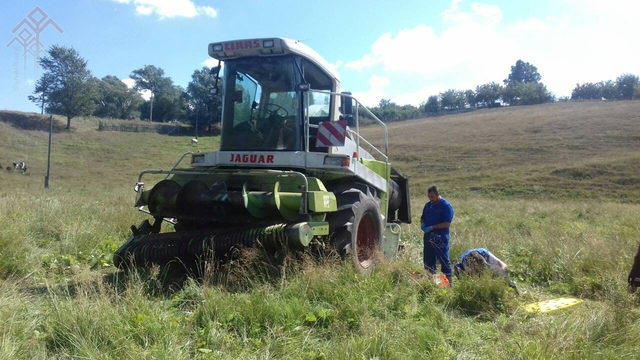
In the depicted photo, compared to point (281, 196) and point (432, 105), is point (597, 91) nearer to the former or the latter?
point (432, 105)

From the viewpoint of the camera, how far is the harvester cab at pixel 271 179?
573 cm

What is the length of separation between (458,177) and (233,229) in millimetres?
31283

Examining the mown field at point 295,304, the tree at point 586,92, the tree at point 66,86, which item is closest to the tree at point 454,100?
the tree at point 586,92

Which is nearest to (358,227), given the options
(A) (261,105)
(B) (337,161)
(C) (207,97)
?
(B) (337,161)

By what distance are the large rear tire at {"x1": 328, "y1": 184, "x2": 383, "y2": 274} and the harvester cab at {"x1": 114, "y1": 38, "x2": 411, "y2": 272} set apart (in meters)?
0.01

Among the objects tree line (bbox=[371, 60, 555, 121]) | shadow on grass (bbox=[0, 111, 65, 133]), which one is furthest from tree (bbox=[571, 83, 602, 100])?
shadow on grass (bbox=[0, 111, 65, 133])

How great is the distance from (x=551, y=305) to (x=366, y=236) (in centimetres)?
251

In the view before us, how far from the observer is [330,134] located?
678 cm

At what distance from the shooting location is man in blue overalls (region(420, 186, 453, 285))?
22.3ft

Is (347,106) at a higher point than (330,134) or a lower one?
higher

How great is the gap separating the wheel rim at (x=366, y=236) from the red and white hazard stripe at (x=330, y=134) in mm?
1045

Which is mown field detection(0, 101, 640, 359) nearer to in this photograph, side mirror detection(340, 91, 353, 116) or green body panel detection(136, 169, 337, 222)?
green body panel detection(136, 169, 337, 222)

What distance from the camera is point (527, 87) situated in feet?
271

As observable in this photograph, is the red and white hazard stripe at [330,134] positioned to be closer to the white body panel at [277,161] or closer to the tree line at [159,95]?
the white body panel at [277,161]
